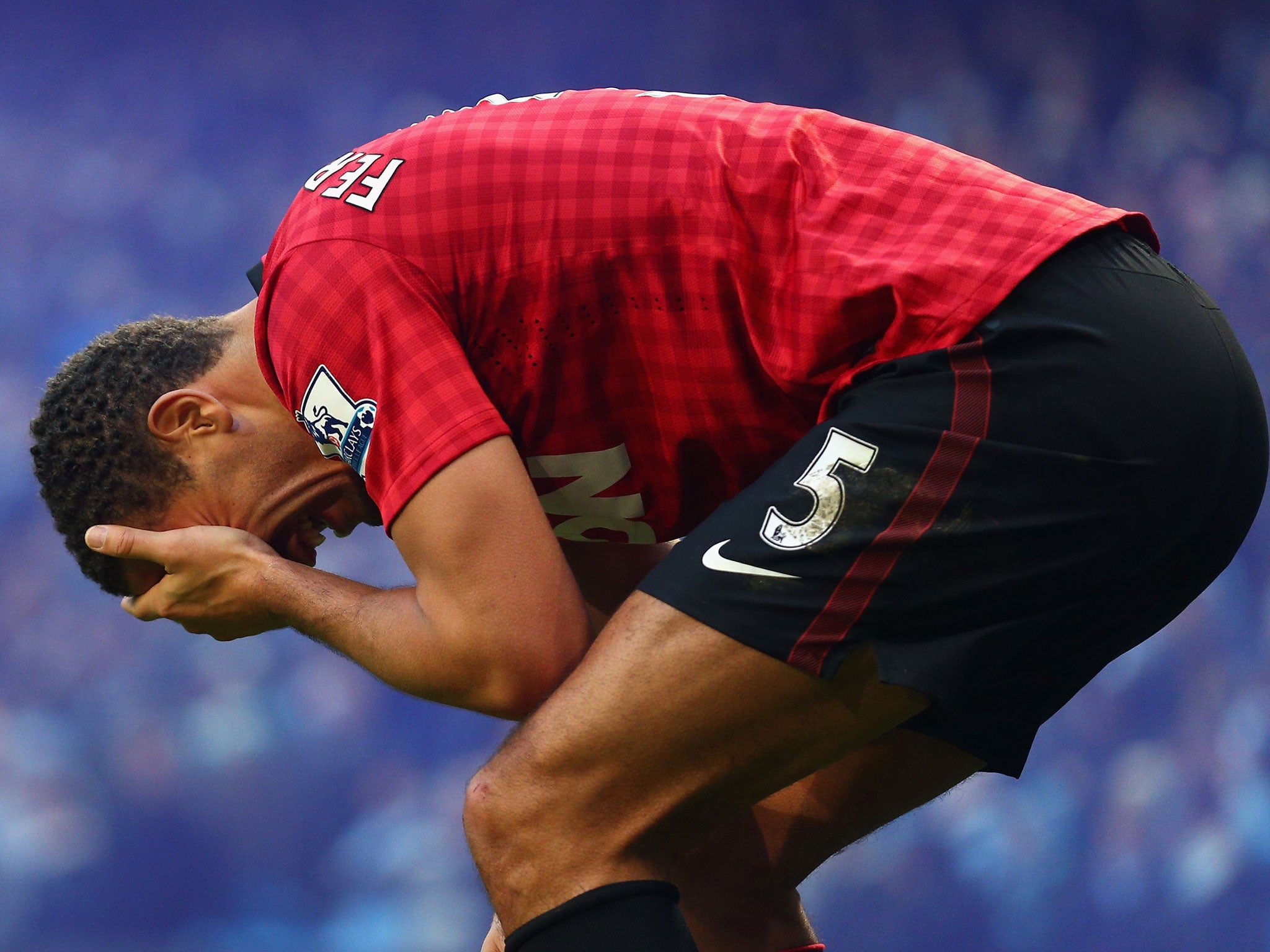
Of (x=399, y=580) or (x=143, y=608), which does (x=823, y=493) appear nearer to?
(x=143, y=608)

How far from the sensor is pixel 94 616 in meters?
2.07

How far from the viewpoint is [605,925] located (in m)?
1.02

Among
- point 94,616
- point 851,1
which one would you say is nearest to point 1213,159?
point 851,1

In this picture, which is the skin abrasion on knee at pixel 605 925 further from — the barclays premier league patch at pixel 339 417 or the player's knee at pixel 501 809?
the barclays premier league patch at pixel 339 417

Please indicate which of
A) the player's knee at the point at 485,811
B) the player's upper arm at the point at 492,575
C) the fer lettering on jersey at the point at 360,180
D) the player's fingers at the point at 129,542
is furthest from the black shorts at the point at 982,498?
the player's fingers at the point at 129,542

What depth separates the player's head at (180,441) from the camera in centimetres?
134

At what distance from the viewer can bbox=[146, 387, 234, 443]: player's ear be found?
1.32 m

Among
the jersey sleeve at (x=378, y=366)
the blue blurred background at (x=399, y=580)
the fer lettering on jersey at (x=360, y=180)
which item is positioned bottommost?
the blue blurred background at (x=399, y=580)

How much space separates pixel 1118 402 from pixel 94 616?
→ 165 cm

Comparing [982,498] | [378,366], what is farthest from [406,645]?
[982,498]

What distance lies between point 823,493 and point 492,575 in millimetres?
285

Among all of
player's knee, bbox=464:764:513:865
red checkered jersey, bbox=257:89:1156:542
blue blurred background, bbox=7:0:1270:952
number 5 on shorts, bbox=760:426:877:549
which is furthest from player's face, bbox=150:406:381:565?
blue blurred background, bbox=7:0:1270:952

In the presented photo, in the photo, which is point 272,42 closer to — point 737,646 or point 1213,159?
point 737,646

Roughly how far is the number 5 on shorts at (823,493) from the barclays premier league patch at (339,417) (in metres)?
0.36
